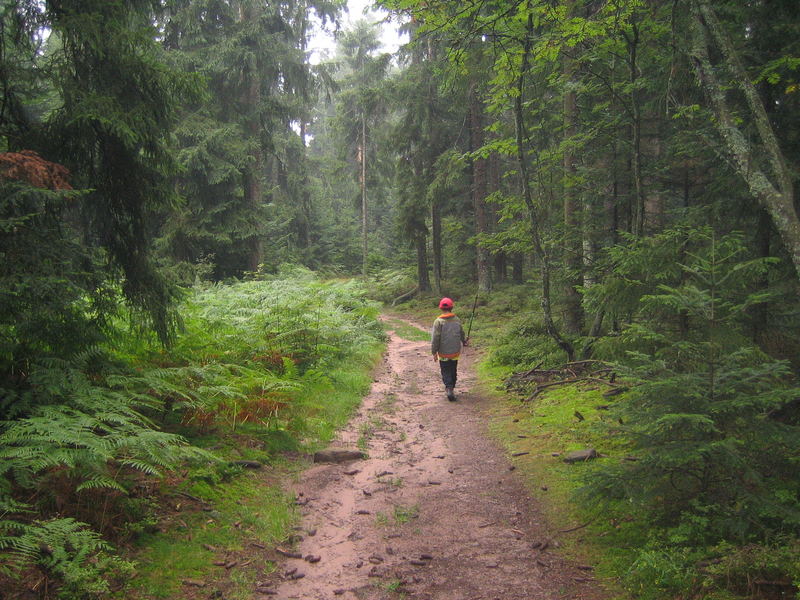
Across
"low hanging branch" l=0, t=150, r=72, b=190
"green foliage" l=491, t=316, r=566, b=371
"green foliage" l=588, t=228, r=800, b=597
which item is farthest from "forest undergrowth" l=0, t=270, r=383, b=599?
"green foliage" l=491, t=316, r=566, b=371

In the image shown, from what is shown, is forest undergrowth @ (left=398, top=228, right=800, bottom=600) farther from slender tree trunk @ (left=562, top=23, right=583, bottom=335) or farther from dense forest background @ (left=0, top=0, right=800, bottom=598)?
slender tree trunk @ (left=562, top=23, right=583, bottom=335)

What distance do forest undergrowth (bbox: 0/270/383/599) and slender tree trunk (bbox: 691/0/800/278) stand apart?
5.56m

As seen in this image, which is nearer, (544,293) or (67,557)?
(67,557)

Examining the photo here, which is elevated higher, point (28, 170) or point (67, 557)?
point (28, 170)

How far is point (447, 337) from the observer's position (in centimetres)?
993

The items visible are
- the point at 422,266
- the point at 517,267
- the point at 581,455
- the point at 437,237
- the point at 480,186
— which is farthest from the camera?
the point at 422,266

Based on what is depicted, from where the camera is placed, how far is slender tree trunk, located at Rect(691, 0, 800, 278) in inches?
178

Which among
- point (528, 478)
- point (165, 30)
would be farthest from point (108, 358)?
point (165, 30)

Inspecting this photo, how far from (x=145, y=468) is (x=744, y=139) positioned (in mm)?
6421

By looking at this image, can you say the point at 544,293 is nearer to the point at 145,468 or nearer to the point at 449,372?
the point at 449,372

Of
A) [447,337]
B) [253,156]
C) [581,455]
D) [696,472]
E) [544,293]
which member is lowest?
[581,455]

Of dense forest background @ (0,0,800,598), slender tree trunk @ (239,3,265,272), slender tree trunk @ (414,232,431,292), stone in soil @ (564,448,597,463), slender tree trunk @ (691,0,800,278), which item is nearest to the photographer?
dense forest background @ (0,0,800,598)

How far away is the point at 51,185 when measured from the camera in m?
4.74

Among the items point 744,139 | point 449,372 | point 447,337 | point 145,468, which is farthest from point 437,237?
point 145,468
